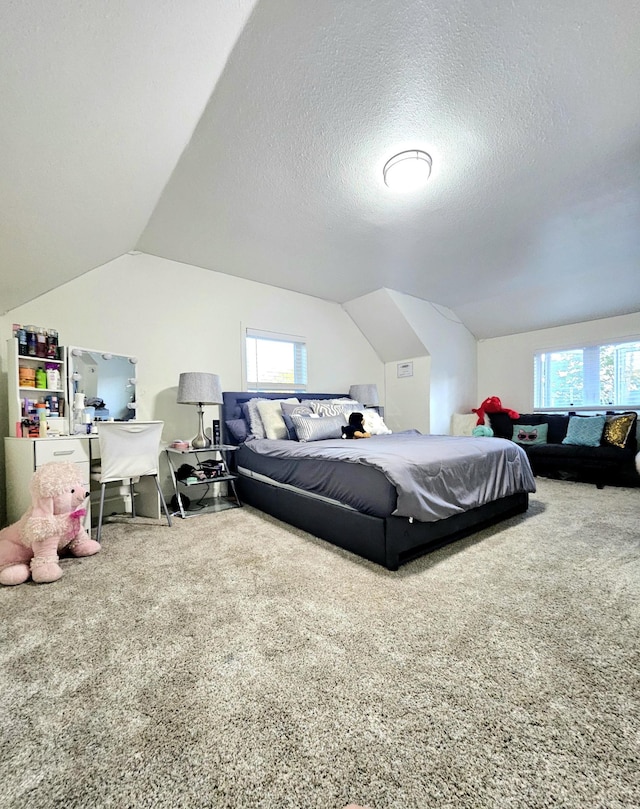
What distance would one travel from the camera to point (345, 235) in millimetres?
3203

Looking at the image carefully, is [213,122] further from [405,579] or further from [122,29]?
[405,579]

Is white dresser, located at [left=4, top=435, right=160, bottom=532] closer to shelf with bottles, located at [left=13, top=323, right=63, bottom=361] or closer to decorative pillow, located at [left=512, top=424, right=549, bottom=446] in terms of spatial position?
shelf with bottles, located at [left=13, top=323, right=63, bottom=361]

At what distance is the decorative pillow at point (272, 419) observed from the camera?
11.3 ft

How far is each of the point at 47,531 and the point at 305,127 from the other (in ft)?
8.93

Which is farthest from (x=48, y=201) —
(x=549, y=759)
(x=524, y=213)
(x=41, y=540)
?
(x=524, y=213)

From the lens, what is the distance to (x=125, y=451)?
2.45 m

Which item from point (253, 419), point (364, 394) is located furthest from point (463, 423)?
point (253, 419)

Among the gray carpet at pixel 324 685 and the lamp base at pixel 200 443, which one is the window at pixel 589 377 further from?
the lamp base at pixel 200 443

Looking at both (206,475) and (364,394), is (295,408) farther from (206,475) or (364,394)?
(364,394)

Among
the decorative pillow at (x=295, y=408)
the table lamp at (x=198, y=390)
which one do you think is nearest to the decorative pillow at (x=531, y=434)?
the decorative pillow at (x=295, y=408)

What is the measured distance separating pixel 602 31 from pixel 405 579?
2.72 meters

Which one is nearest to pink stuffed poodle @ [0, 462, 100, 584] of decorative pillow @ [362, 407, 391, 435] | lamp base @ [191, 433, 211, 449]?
lamp base @ [191, 433, 211, 449]

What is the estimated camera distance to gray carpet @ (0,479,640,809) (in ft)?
2.61

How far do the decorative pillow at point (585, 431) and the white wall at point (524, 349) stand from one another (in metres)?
0.92
